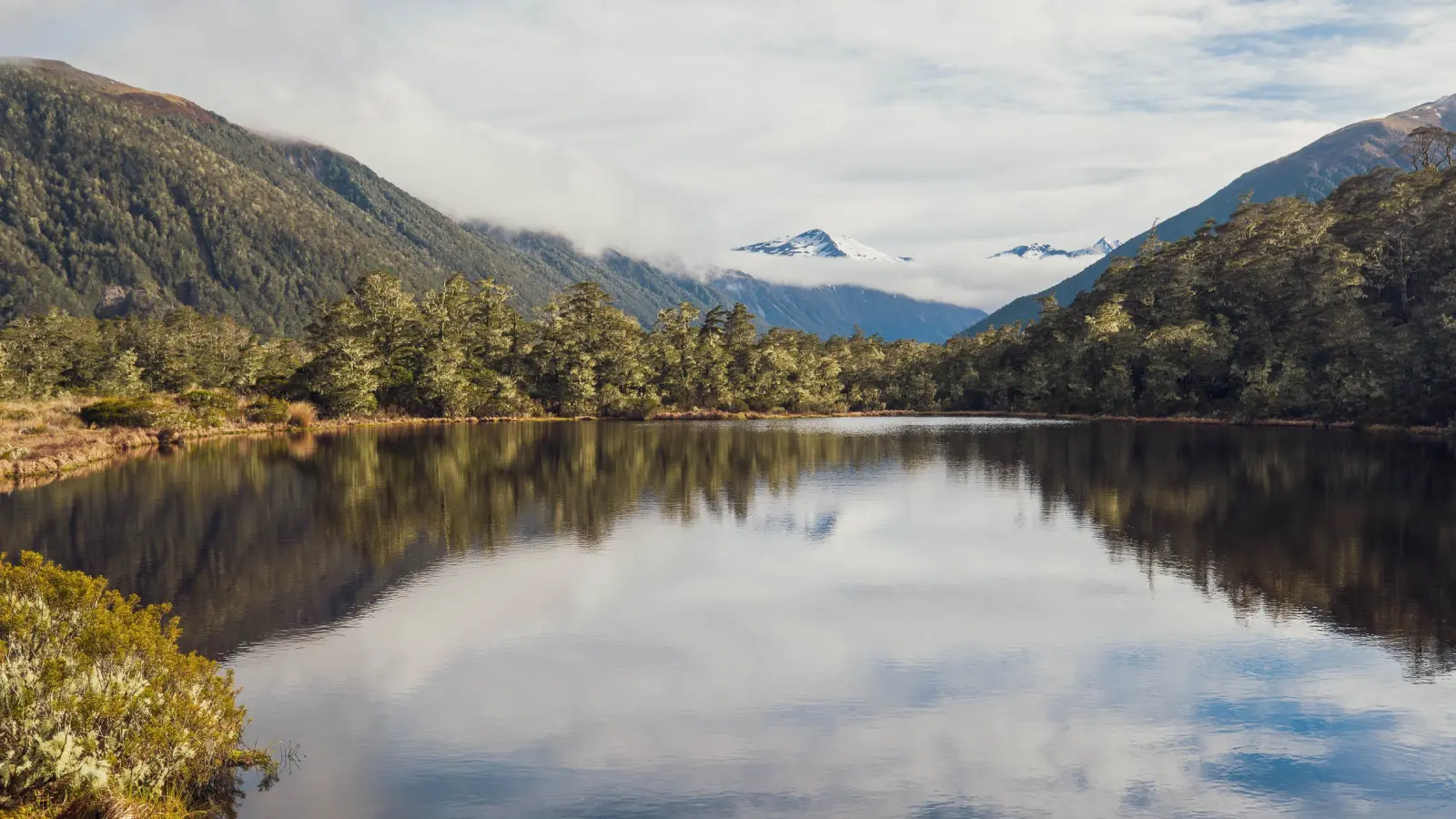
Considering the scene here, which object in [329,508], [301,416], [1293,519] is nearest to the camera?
[1293,519]

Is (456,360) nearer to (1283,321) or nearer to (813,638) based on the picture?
(1283,321)

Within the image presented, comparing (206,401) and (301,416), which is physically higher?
(206,401)

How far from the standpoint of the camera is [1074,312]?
5394 inches

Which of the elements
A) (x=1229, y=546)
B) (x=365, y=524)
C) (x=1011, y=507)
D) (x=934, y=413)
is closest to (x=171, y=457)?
(x=365, y=524)

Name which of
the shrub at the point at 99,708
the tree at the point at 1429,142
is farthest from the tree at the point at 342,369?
the tree at the point at 1429,142

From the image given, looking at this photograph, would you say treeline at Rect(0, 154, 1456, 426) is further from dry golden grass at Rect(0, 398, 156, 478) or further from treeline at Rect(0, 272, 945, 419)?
dry golden grass at Rect(0, 398, 156, 478)

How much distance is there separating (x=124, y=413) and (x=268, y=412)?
18292mm

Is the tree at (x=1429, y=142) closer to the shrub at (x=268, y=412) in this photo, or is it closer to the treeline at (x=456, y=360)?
the treeline at (x=456, y=360)

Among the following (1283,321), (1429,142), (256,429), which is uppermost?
(1429,142)

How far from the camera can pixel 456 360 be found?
108 m

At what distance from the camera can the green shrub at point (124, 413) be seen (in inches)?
2753

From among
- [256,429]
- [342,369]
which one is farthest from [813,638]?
[342,369]

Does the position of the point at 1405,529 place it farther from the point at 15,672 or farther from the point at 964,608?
the point at 15,672

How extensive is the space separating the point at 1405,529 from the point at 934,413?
113247 mm
